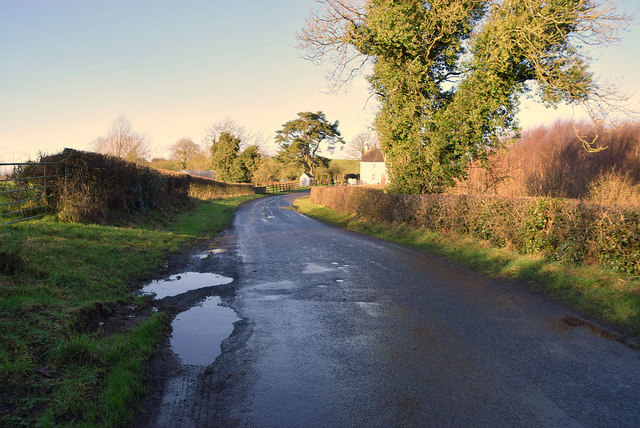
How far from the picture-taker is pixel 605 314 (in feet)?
20.6

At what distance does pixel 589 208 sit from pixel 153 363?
8.58 meters

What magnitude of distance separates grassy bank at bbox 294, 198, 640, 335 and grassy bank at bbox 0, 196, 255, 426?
269 inches

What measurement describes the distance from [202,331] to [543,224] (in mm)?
8112

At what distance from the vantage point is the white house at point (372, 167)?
8344cm

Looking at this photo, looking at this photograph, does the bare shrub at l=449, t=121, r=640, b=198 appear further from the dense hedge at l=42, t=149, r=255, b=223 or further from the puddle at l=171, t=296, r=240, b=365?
the dense hedge at l=42, t=149, r=255, b=223

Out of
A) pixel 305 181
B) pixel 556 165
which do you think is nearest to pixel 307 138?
pixel 305 181

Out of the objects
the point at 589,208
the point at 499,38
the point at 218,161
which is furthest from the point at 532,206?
the point at 218,161

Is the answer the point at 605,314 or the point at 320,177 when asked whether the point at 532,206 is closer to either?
the point at 605,314

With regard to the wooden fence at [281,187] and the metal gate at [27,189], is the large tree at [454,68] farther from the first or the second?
the wooden fence at [281,187]

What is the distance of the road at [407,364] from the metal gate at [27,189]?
8.80 m

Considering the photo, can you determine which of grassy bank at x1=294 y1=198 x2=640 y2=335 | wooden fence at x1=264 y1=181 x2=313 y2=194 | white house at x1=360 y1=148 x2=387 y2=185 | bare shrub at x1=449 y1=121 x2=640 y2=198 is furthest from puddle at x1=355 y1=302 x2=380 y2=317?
white house at x1=360 y1=148 x2=387 y2=185

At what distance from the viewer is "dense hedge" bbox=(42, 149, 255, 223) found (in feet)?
44.0

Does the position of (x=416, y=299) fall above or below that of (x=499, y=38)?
below

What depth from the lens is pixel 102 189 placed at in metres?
15.1
